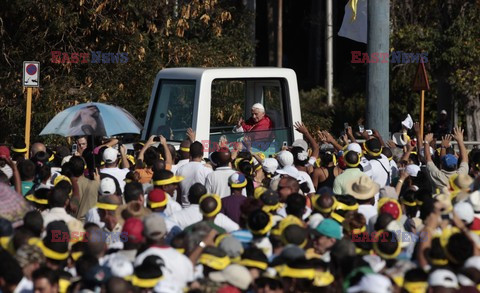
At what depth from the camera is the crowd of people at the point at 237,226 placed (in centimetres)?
691

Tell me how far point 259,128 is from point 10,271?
20.9 ft

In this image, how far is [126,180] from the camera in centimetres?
1027

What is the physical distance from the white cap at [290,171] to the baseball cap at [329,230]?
2.65 m

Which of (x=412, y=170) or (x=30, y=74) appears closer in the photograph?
(x=412, y=170)

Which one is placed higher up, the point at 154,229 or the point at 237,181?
the point at 154,229

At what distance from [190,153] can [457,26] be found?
44.0ft

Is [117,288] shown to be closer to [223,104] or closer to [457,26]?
[223,104]

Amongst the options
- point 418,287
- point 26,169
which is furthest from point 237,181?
point 418,287

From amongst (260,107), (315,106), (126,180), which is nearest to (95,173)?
(126,180)

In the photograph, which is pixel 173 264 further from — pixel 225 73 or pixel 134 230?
pixel 225 73

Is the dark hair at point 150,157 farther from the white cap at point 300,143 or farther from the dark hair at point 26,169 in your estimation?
the white cap at point 300,143

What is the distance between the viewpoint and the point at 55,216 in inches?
342

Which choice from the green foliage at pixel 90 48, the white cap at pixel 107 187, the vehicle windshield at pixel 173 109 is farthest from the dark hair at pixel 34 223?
the green foliage at pixel 90 48

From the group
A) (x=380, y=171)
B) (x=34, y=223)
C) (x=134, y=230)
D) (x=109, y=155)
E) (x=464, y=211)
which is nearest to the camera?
(x=134, y=230)
